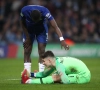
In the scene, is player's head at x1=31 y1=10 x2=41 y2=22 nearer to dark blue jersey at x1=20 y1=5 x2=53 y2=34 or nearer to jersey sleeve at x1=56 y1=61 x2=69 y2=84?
dark blue jersey at x1=20 y1=5 x2=53 y2=34

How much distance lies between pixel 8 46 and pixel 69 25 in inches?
157

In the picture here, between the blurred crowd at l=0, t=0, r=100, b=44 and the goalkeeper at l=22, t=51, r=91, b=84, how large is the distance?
44.6 feet

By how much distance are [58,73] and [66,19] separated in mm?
16007

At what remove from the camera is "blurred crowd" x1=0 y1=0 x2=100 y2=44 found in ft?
87.7

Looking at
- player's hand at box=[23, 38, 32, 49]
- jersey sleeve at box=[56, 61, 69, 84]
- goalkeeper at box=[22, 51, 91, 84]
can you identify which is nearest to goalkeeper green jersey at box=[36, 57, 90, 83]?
goalkeeper at box=[22, 51, 91, 84]

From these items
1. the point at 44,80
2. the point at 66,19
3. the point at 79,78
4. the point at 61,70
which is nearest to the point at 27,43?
the point at 44,80

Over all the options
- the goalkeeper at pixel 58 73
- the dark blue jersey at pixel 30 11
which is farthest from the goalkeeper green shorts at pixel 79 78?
the dark blue jersey at pixel 30 11

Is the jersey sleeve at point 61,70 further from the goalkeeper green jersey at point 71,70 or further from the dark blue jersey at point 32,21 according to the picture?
the dark blue jersey at point 32,21

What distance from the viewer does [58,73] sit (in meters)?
12.2

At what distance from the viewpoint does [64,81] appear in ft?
40.9

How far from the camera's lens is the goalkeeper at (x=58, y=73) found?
12273 millimetres

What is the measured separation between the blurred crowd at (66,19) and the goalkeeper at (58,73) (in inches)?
535

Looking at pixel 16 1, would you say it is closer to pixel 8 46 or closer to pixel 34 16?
pixel 8 46

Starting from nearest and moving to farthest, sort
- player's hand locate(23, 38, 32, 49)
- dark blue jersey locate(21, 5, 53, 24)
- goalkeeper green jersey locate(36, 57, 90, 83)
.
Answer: goalkeeper green jersey locate(36, 57, 90, 83) → dark blue jersey locate(21, 5, 53, 24) → player's hand locate(23, 38, 32, 49)
